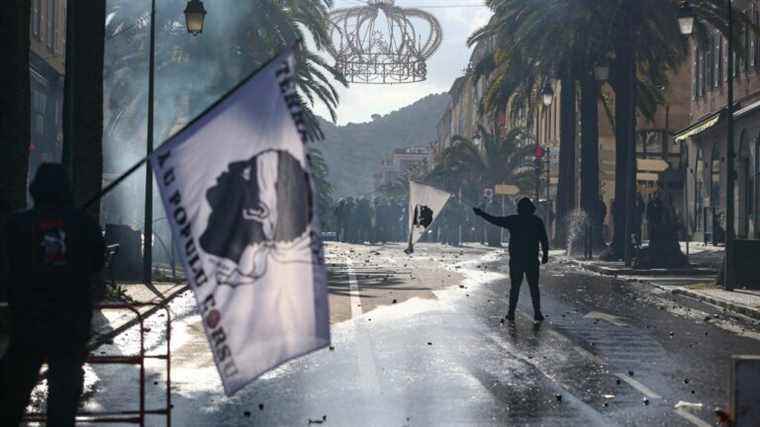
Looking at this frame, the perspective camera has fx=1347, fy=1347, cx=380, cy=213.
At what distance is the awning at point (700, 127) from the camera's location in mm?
52159

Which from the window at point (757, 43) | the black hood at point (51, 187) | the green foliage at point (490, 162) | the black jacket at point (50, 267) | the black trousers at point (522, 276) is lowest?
the black trousers at point (522, 276)

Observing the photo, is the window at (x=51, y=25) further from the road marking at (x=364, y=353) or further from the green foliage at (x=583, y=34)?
the road marking at (x=364, y=353)

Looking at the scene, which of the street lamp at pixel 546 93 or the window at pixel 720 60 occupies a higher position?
the window at pixel 720 60

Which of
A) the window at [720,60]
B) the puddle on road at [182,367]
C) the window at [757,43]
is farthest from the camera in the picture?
the window at [720,60]

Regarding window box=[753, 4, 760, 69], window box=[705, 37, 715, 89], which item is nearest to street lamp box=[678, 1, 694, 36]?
window box=[753, 4, 760, 69]

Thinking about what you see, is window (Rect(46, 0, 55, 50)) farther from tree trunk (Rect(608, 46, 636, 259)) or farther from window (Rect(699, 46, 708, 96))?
window (Rect(699, 46, 708, 96))

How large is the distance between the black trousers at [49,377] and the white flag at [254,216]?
2.82 feet

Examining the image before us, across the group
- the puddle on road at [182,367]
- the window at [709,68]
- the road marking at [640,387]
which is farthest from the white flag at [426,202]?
the window at [709,68]

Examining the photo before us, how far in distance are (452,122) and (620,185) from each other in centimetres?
11907

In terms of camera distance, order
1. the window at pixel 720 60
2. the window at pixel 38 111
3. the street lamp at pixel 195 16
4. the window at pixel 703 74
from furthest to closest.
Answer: the window at pixel 703 74, the window at pixel 720 60, the window at pixel 38 111, the street lamp at pixel 195 16

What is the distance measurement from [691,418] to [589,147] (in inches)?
1303

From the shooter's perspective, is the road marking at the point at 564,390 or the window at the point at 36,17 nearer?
the road marking at the point at 564,390

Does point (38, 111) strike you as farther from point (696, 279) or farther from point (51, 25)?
point (696, 279)

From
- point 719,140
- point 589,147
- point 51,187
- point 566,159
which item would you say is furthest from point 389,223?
point 51,187
